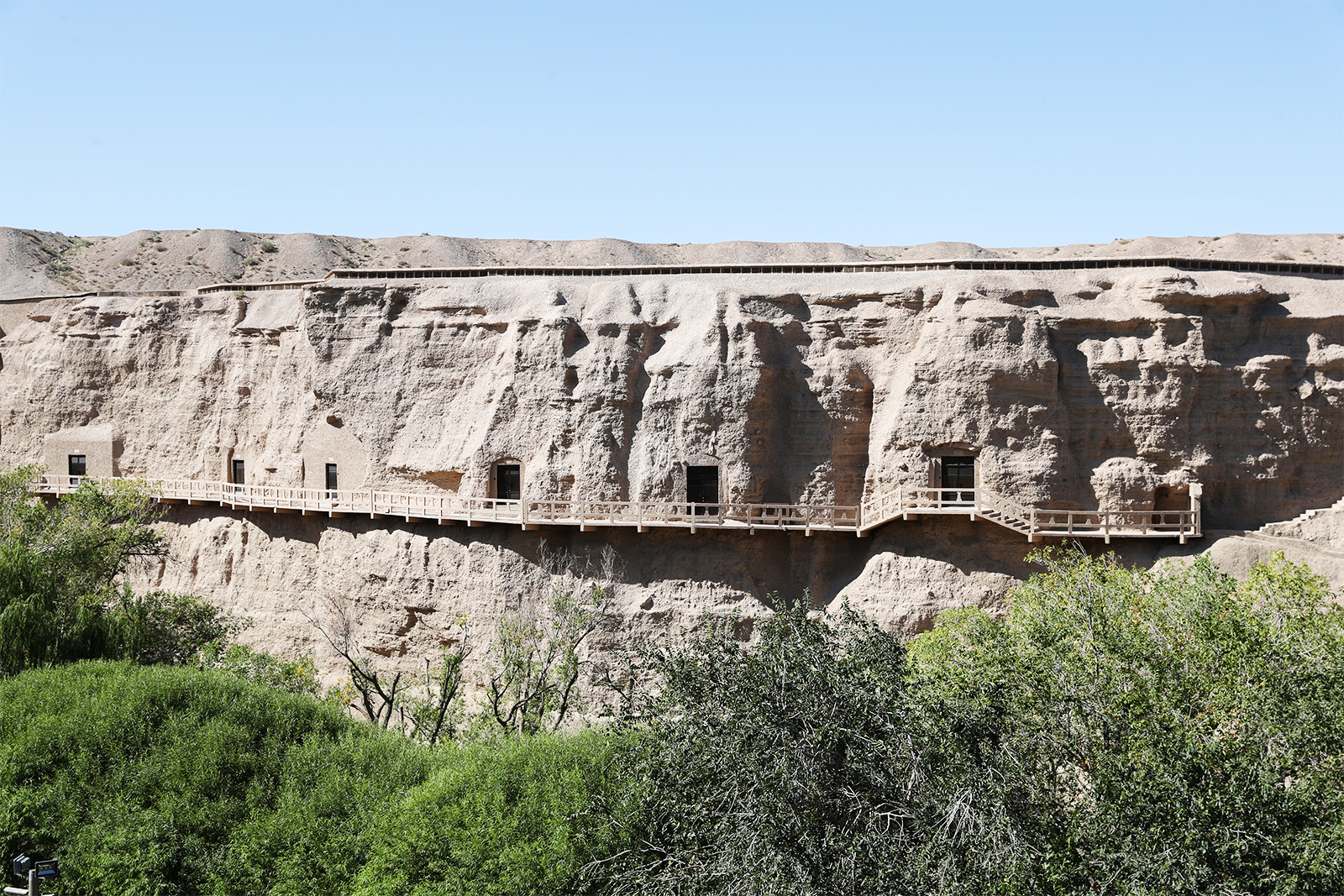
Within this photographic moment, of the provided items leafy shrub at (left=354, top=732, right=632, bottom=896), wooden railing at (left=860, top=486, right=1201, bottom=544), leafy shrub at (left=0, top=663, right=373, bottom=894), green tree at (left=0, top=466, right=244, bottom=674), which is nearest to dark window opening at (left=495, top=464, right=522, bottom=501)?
green tree at (left=0, top=466, right=244, bottom=674)

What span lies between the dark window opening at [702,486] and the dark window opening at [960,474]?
6496 mm

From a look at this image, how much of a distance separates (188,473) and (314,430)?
7.00 metres

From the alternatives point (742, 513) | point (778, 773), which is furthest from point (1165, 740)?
point (742, 513)

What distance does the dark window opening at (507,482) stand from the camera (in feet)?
111

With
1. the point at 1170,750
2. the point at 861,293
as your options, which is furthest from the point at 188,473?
the point at 1170,750

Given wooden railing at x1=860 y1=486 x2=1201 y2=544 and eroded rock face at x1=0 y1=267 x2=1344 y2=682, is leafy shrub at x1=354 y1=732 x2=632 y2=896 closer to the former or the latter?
eroded rock face at x1=0 y1=267 x2=1344 y2=682

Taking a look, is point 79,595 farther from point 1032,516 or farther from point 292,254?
point 292,254

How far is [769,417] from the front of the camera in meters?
32.0

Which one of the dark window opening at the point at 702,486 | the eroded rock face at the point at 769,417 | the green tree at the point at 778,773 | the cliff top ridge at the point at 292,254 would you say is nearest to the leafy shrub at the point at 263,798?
the green tree at the point at 778,773

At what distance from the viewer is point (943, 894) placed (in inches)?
531

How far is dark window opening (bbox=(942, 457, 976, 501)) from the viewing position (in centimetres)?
3064

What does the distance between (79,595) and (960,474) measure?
22.8m

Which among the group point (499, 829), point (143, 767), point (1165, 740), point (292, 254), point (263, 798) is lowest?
point (263, 798)

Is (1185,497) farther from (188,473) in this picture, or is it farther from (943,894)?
(188,473)
